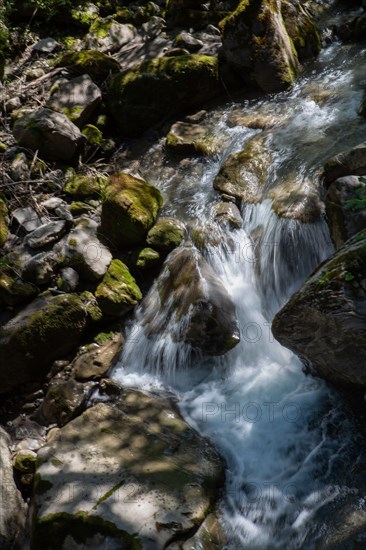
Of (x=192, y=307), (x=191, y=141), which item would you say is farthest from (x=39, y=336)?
(x=191, y=141)

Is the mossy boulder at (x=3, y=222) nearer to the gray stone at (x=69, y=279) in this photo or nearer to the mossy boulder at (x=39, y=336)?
the gray stone at (x=69, y=279)

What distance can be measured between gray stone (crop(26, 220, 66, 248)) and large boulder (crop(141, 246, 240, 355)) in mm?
1526

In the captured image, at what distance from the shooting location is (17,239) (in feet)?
21.7

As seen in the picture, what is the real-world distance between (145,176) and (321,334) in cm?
474

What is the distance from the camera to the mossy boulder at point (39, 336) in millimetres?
5531

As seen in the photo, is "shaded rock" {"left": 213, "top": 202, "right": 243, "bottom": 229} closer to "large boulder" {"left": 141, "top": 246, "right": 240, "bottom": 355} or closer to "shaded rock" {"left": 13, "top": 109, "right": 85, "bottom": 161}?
"large boulder" {"left": 141, "top": 246, "right": 240, "bottom": 355}

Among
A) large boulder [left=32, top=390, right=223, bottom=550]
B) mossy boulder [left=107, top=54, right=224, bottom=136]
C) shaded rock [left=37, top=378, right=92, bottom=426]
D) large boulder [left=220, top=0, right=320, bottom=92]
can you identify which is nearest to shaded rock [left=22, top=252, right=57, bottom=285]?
shaded rock [left=37, top=378, right=92, bottom=426]

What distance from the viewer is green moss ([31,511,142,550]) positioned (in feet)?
11.8

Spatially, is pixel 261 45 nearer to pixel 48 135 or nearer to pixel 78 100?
pixel 78 100

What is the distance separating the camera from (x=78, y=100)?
8.47 m

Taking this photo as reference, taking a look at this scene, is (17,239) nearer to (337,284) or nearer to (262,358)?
(262,358)

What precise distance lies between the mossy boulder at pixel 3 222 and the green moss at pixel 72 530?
3.86 metres

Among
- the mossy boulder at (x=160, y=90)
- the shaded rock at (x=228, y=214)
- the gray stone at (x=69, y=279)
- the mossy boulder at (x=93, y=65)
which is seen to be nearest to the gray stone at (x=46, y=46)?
the mossy boulder at (x=93, y=65)

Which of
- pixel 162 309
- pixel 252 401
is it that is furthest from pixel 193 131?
pixel 252 401
